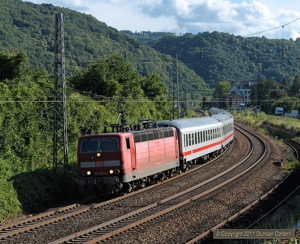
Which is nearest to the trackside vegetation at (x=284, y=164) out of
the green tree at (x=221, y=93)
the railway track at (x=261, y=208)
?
the railway track at (x=261, y=208)

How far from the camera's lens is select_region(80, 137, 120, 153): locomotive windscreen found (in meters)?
20.6

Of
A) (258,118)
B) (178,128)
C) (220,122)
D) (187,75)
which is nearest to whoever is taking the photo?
(178,128)

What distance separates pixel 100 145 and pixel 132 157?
1559 millimetres

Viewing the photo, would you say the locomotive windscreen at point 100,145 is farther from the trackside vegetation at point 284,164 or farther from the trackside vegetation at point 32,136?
the trackside vegetation at point 284,164

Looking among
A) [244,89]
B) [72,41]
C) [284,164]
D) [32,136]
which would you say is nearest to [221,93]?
[244,89]

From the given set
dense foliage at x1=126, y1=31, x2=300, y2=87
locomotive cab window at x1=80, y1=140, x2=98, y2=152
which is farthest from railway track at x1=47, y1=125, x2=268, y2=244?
dense foliage at x1=126, y1=31, x2=300, y2=87

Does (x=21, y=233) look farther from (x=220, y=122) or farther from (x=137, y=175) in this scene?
(x=220, y=122)

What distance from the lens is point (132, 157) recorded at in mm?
21422

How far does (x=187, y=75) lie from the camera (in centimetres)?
11769

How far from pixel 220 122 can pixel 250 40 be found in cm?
12215

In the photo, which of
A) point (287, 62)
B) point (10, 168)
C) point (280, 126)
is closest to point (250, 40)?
point (287, 62)

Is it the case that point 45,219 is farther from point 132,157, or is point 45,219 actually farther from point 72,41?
point 72,41

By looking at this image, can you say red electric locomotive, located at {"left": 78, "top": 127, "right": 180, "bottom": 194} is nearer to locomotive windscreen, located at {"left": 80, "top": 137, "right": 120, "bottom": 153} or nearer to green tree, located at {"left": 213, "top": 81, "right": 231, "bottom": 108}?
locomotive windscreen, located at {"left": 80, "top": 137, "right": 120, "bottom": 153}

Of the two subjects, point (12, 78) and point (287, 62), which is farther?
point (287, 62)
